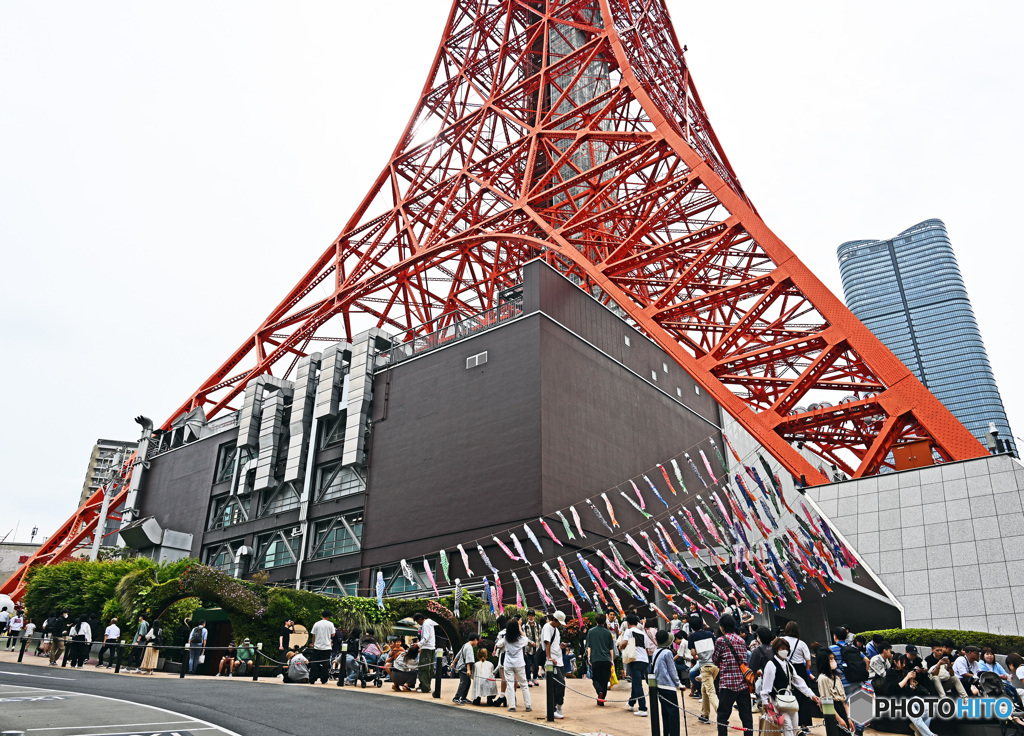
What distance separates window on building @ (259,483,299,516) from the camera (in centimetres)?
3519

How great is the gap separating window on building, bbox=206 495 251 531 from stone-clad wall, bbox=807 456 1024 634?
2810cm

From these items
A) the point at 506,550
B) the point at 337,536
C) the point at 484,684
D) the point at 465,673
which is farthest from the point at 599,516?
the point at 484,684

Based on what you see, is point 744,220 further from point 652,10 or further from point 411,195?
point 652,10

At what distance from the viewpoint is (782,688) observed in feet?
28.9

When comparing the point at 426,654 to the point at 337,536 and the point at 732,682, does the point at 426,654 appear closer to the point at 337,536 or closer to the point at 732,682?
the point at 732,682

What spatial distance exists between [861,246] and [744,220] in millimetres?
154567

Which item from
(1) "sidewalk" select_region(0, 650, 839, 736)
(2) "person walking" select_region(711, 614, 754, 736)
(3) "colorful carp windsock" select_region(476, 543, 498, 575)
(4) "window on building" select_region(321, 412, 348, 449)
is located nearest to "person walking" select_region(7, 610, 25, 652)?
(1) "sidewalk" select_region(0, 650, 839, 736)

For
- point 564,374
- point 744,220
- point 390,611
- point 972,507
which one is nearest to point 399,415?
point 564,374

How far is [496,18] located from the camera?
4425 cm

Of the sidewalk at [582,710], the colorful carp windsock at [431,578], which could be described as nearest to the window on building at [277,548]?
the colorful carp windsock at [431,578]

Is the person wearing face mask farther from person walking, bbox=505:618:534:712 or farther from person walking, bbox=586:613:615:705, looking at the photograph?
person walking, bbox=505:618:534:712

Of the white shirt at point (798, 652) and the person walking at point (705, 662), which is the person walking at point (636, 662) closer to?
the person walking at point (705, 662)

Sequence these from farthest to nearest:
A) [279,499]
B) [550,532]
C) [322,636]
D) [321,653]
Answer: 1. [279,499]
2. [550,532]
3. [321,653]
4. [322,636]

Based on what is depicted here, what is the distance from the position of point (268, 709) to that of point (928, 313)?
161847 millimetres
